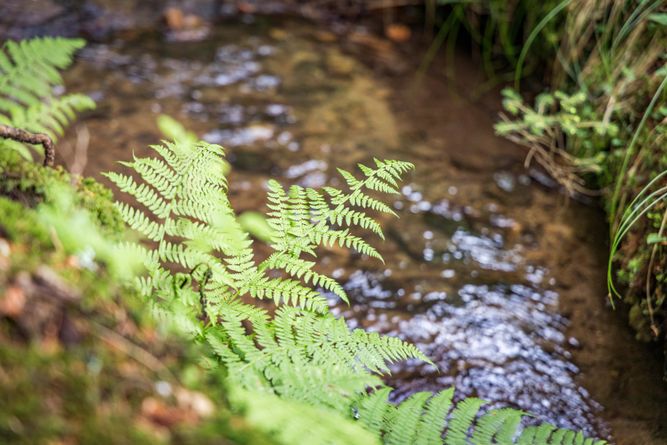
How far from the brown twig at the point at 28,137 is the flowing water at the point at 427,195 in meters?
1.69

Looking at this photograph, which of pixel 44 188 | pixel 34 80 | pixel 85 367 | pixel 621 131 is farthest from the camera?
pixel 621 131

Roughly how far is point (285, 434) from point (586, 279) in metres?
2.64

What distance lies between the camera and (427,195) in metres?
3.96

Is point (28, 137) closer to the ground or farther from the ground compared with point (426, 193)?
farther from the ground

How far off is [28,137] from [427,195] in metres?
2.61

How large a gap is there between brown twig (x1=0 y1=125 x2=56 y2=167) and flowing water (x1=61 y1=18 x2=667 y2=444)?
5.55 feet

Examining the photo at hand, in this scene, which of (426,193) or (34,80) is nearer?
(34,80)

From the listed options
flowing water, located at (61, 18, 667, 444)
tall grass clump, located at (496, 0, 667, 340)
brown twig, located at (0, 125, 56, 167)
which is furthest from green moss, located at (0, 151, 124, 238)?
tall grass clump, located at (496, 0, 667, 340)

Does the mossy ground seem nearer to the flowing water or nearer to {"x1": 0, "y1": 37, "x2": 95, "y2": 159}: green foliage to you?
the flowing water

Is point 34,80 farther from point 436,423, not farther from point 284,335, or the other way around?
point 436,423

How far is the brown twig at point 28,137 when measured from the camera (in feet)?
6.31

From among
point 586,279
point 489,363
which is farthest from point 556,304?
point 489,363

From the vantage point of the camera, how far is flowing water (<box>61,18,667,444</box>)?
2852 millimetres

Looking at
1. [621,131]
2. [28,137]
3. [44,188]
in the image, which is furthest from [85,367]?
[621,131]
